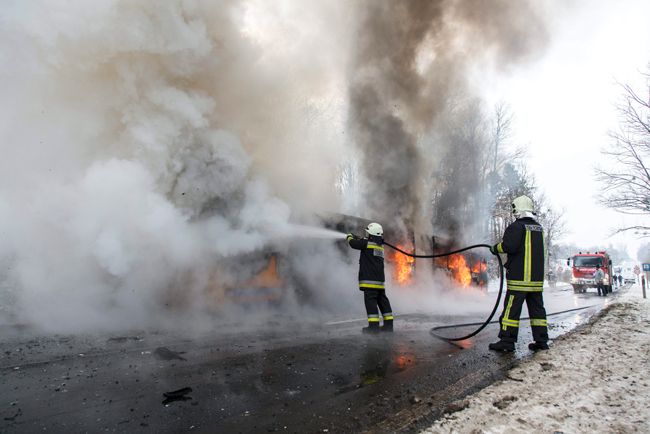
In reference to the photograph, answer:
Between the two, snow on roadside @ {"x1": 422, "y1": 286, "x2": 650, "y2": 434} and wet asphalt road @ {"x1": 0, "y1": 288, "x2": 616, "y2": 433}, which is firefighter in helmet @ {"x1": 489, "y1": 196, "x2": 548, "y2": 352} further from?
snow on roadside @ {"x1": 422, "y1": 286, "x2": 650, "y2": 434}

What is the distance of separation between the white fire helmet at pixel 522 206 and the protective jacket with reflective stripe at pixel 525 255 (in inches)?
7.8

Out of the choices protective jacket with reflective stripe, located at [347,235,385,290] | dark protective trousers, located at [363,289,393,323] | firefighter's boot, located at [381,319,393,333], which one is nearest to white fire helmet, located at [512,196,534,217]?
protective jacket with reflective stripe, located at [347,235,385,290]

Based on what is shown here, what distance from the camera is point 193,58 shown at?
24.0 feet

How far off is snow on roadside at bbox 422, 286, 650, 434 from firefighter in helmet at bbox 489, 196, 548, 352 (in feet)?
1.36

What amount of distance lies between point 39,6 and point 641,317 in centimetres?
1176

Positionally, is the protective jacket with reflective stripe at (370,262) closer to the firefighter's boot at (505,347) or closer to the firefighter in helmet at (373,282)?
the firefighter in helmet at (373,282)

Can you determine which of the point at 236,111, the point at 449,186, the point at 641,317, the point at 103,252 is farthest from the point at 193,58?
the point at 449,186

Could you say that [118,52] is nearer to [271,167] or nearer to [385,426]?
[271,167]

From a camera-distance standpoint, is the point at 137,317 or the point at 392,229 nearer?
the point at 137,317

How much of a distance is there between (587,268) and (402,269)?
15726 mm

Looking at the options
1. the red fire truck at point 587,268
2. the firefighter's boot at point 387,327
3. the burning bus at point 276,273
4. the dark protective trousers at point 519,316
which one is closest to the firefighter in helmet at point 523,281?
the dark protective trousers at point 519,316

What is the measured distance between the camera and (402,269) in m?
12.7

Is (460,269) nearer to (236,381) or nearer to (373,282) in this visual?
(373,282)

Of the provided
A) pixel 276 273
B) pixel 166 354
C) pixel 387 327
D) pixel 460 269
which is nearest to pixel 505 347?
pixel 387 327
